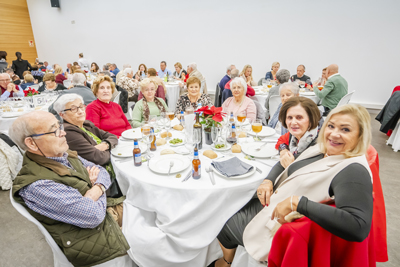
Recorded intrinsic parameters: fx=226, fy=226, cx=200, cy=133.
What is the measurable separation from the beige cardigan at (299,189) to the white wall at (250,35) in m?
6.47

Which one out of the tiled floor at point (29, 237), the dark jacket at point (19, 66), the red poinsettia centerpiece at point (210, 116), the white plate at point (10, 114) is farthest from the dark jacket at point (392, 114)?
the dark jacket at point (19, 66)

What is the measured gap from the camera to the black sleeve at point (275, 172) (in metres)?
1.52

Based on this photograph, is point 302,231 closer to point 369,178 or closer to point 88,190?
point 369,178

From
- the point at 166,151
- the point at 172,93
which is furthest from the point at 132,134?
the point at 172,93

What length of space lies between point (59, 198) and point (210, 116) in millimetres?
1137

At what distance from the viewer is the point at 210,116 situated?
1811 millimetres

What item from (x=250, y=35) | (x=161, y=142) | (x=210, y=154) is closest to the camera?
(x=210, y=154)

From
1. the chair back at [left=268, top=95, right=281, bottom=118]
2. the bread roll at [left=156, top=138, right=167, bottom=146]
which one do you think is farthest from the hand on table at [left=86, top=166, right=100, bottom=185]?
the chair back at [left=268, top=95, right=281, bottom=118]

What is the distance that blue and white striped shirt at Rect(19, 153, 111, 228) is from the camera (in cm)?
115

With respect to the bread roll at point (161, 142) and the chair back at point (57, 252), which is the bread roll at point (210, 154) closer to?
the bread roll at point (161, 142)

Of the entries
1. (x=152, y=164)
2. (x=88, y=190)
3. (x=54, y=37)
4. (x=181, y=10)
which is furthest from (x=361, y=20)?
(x=54, y=37)

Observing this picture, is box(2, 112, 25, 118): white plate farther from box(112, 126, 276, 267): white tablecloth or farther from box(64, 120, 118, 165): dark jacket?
box(112, 126, 276, 267): white tablecloth

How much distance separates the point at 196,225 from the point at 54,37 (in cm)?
1454

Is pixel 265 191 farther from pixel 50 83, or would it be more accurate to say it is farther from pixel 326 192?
pixel 50 83
